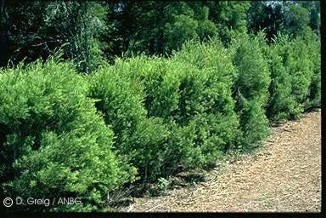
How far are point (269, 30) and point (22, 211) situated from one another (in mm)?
46623

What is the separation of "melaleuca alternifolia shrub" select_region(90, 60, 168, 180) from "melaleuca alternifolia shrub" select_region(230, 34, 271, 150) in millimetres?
3150

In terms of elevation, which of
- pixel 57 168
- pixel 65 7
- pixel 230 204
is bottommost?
pixel 230 204

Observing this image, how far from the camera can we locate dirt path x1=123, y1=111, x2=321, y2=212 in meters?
6.94

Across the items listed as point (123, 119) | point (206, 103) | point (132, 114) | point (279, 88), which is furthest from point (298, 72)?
point (123, 119)

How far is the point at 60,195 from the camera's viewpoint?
596 cm

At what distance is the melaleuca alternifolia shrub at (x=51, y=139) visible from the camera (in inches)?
219

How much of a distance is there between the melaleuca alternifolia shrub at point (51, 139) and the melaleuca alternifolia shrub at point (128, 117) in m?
0.36

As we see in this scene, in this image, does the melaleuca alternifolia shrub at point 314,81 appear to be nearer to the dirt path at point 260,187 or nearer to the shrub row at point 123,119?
the dirt path at point 260,187

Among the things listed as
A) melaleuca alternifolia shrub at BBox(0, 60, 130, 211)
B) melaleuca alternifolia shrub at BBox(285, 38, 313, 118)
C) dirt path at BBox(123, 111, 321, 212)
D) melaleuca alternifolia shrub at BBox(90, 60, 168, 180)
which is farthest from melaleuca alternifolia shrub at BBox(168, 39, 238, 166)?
melaleuca alternifolia shrub at BBox(285, 38, 313, 118)

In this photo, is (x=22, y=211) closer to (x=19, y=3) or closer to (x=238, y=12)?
(x=19, y=3)

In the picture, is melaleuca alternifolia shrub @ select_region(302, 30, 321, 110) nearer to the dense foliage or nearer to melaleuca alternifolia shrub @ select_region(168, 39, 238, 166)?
the dense foliage

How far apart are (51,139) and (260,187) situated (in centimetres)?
353

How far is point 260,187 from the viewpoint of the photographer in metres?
7.91

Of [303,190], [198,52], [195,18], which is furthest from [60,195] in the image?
[195,18]
